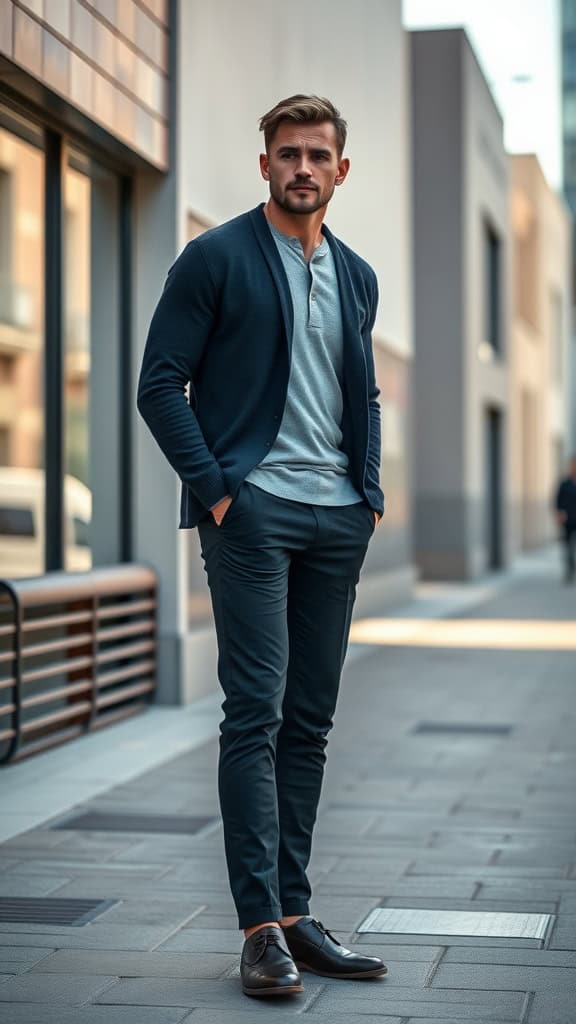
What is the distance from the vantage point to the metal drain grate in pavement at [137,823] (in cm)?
584

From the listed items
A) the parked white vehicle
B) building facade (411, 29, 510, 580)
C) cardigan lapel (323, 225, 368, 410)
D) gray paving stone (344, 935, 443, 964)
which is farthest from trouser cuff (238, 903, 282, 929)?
building facade (411, 29, 510, 580)

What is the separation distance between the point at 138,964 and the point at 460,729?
473cm

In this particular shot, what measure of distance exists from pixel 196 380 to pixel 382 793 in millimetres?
3169

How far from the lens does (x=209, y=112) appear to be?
32.2 ft

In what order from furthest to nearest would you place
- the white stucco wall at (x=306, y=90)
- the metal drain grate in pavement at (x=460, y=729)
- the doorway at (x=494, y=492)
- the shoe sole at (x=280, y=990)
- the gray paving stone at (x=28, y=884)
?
the doorway at (x=494, y=492), the white stucco wall at (x=306, y=90), the metal drain grate in pavement at (x=460, y=729), the gray paving stone at (x=28, y=884), the shoe sole at (x=280, y=990)

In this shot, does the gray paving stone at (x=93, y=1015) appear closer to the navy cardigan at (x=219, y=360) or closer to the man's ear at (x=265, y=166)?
the navy cardigan at (x=219, y=360)

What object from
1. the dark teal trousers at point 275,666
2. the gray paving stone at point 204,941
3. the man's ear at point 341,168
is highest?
the man's ear at point 341,168

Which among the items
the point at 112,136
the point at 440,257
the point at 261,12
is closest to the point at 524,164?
the point at 440,257

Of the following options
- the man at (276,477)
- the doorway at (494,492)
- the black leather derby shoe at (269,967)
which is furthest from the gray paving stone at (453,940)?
the doorway at (494,492)

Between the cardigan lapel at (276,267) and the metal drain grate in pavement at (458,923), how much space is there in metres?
1.61

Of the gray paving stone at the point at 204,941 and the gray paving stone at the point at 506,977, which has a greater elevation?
the gray paving stone at the point at 506,977

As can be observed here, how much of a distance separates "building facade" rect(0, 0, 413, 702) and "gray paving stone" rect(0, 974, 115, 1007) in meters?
4.03

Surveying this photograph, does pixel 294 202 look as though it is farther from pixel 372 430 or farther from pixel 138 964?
pixel 138 964

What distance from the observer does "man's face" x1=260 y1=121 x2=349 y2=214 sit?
3795mm
